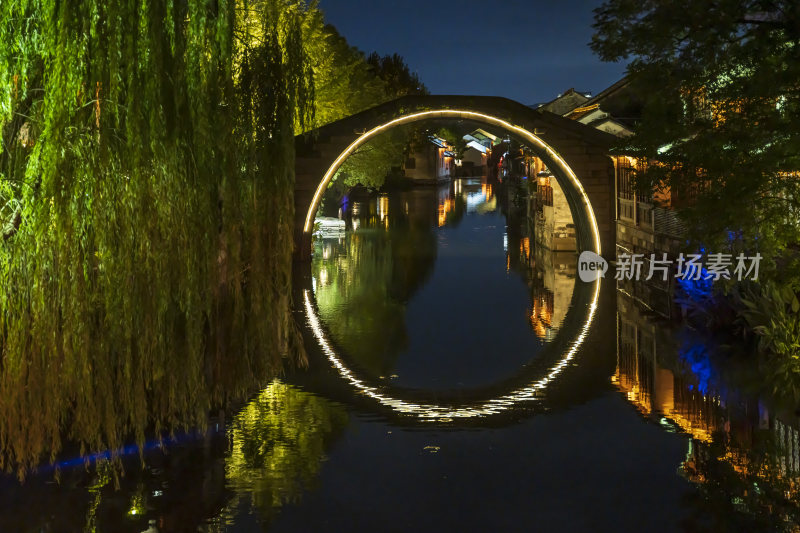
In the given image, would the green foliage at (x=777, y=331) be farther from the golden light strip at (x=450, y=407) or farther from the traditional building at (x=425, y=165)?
the traditional building at (x=425, y=165)

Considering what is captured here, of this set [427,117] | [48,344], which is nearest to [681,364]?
[48,344]

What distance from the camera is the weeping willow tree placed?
27.6ft

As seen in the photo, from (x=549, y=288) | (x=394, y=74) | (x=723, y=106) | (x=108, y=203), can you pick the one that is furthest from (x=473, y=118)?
(x=394, y=74)

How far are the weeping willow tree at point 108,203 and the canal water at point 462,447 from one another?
0.74m

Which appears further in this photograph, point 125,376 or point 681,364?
point 681,364

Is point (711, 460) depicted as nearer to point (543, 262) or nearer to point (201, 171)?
point (201, 171)

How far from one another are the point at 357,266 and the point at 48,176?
850 inches

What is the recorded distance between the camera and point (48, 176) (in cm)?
821

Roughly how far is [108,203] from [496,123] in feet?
72.0

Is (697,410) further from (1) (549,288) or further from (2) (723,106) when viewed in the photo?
(1) (549,288)

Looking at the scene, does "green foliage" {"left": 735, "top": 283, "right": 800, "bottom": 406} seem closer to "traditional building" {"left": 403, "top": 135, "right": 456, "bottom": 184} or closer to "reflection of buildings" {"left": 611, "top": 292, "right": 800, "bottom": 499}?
"reflection of buildings" {"left": 611, "top": 292, "right": 800, "bottom": 499}

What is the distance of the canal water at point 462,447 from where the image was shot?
8.55 meters

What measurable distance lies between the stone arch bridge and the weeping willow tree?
18.8 meters

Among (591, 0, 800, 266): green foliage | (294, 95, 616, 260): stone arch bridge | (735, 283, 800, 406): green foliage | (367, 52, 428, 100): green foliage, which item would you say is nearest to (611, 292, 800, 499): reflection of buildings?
(735, 283, 800, 406): green foliage
